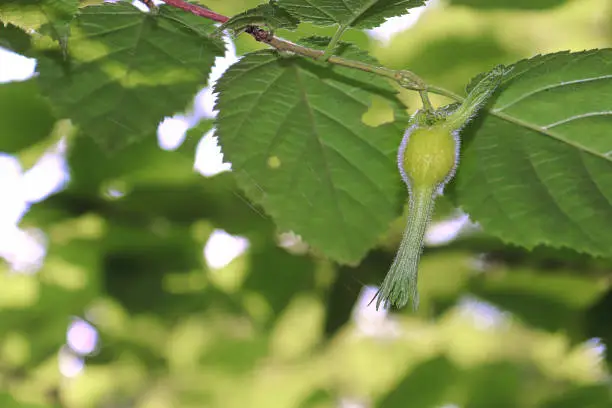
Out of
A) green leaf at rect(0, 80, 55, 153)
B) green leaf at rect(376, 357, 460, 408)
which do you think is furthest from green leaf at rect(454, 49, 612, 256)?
green leaf at rect(0, 80, 55, 153)

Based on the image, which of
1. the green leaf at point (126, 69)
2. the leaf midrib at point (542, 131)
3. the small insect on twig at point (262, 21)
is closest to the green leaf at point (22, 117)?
the green leaf at point (126, 69)

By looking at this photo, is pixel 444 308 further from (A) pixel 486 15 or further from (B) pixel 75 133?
(B) pixel 75 133

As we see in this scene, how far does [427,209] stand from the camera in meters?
0.58

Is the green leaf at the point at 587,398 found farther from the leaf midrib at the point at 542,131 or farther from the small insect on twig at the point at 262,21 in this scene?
the small insect on twig at the point at 262,21

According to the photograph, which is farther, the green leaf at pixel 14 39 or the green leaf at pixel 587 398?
the green leaf at pixel 587 398

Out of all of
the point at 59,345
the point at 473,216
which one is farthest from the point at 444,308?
the point at 59,345

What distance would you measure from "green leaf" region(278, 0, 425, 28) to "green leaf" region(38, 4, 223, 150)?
117mm

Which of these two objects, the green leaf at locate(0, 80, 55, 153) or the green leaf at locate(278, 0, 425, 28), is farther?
the green leaf at locate(0, 80, 55, 153)

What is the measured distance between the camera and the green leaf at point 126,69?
0.74 m

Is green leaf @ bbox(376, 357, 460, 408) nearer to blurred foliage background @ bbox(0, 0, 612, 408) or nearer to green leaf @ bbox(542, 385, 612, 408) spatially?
blurred foliage background @ bbox(0, 0, 612, 408)

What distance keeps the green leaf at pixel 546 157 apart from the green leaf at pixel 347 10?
15 cm

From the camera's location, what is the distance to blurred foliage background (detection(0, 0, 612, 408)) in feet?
4.64

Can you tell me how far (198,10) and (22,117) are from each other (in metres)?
0.84

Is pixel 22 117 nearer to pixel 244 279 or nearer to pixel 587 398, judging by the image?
pixel 244 279
